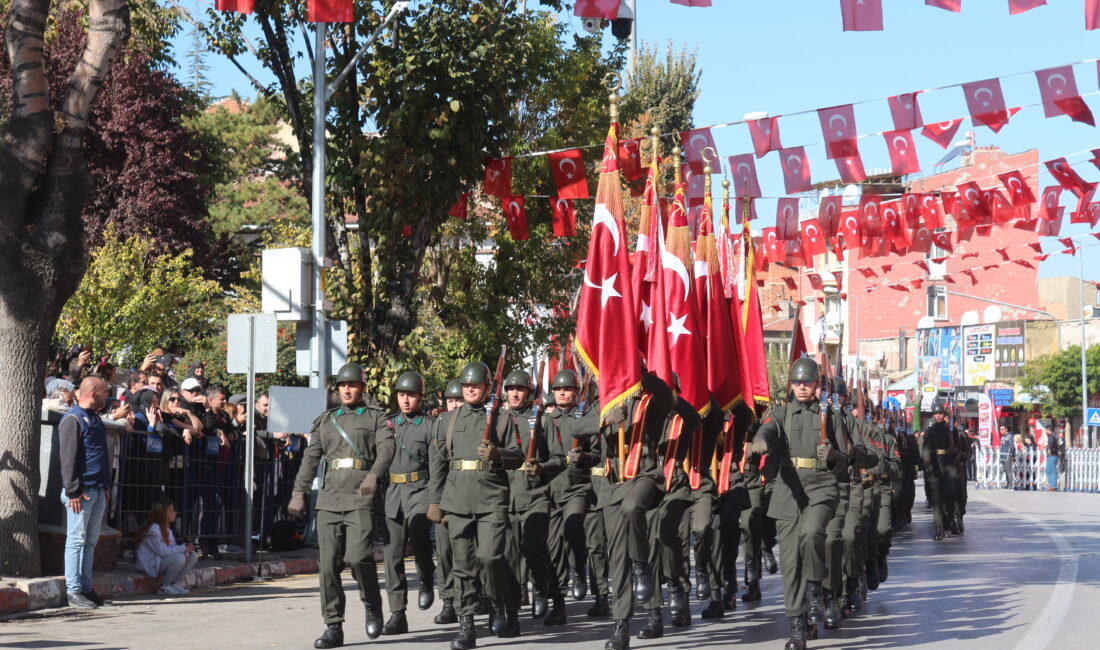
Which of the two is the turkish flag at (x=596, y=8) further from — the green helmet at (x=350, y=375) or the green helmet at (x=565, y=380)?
the green helmet at (x=350, y=375)

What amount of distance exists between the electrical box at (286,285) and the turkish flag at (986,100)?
27.4ft

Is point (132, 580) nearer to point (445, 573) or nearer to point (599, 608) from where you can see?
point (445, 573)

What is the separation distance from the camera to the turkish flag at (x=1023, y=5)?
12.7 metres

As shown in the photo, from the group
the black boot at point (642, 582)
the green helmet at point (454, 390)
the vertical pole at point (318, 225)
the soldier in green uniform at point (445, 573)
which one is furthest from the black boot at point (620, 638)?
the vertical pole at point (318, 225)

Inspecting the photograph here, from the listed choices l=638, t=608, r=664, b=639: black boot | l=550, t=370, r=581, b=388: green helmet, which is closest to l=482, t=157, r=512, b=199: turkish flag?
l=550, t=370, r=581, b=388: green helmet

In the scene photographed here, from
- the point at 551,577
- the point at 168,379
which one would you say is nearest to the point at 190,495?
the point at 168,379

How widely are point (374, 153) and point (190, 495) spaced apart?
5563 mm

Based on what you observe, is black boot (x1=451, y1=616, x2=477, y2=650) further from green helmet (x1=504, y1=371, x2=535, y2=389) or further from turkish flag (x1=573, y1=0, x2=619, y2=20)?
turkish flag (x1=573, y1=0, x2=619, y2=20)

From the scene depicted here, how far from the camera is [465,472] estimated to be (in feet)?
35.2

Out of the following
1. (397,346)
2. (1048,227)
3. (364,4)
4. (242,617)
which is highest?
(364,4)

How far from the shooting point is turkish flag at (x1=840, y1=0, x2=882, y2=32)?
12.6m

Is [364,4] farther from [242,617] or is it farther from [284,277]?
[242,617]

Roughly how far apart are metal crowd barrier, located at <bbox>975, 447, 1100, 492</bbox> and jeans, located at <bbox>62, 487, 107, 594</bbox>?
3685 cm

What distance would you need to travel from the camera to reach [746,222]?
16.3 meters
